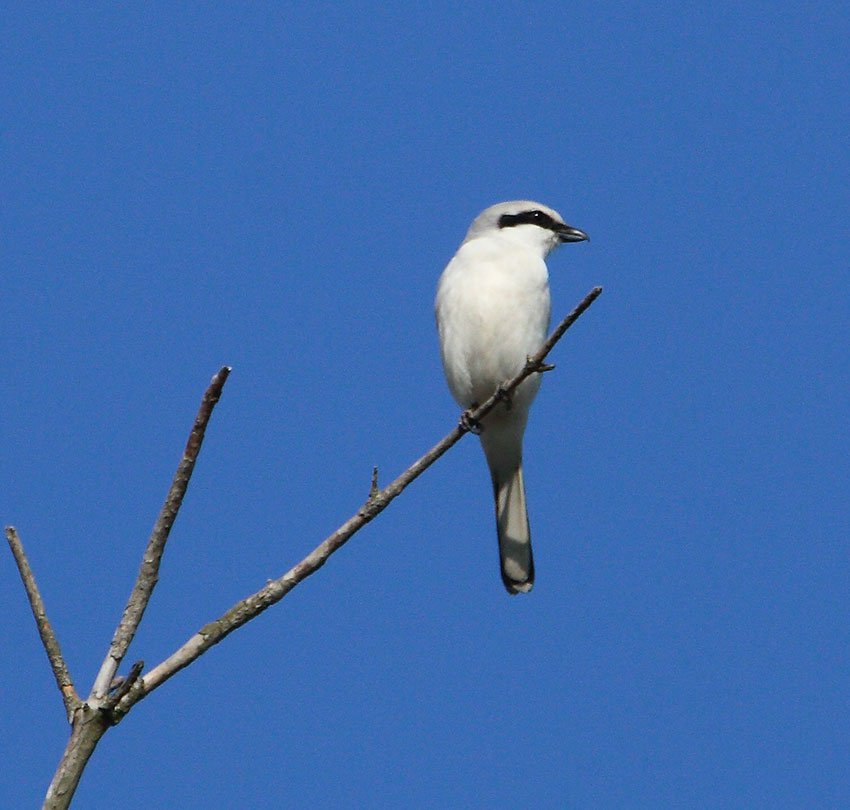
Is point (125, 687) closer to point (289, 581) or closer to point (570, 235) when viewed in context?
point (289, 581)

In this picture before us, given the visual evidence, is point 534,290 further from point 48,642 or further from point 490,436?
point 48,642

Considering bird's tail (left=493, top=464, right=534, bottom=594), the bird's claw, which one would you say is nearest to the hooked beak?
bird's tail (left=493, top=464, right=534, bottom=594)

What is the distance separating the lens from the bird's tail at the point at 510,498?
6203 mm

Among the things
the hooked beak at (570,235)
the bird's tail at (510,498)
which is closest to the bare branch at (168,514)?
the bird's tail at (510,498)

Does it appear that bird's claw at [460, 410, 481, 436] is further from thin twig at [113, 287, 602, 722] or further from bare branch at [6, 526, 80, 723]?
bare branch at [6, 526, 80, 723]

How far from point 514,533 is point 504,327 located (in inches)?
44.7

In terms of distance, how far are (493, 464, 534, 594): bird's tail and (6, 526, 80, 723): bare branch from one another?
369cm

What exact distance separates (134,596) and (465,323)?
331 centimetres

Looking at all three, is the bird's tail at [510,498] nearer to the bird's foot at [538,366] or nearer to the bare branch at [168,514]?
the bird's foot at [538,366]

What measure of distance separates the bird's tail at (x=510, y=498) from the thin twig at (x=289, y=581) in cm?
223

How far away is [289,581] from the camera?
122 inches

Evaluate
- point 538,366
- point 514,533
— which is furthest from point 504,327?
point 538,366

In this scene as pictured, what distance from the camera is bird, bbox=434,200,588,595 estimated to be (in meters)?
5.85

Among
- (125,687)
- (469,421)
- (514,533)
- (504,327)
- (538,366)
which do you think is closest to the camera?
(125,687)
